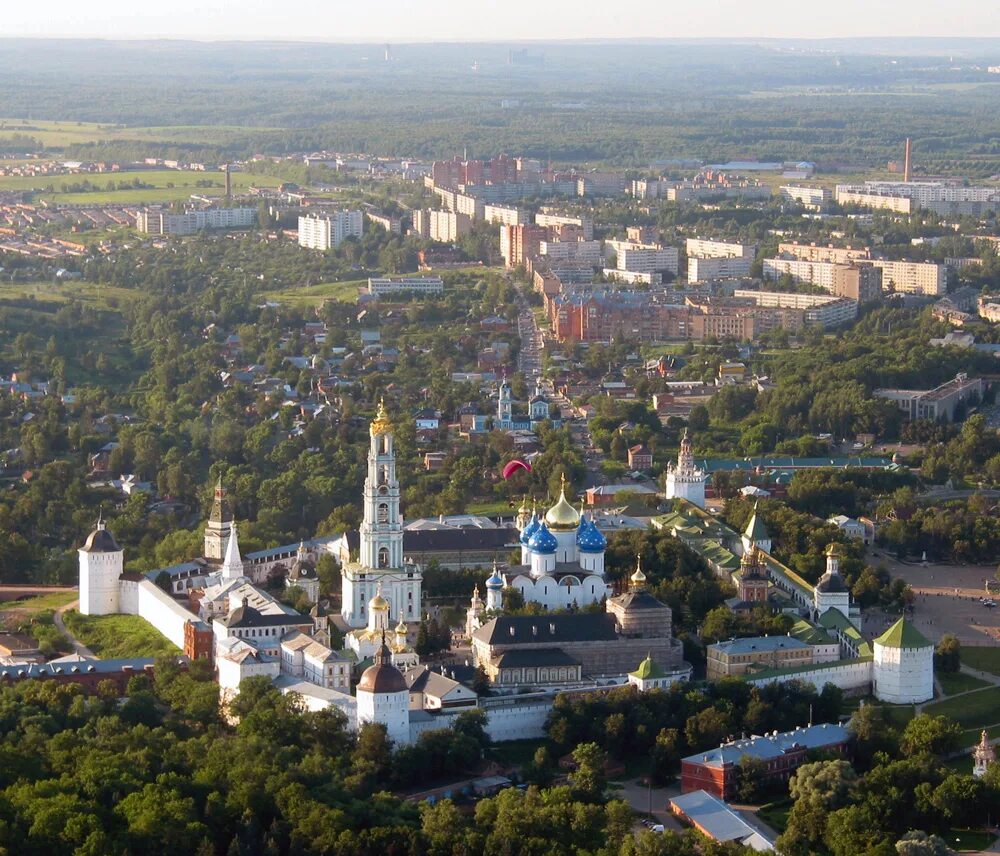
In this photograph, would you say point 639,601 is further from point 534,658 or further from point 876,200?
point 876,200

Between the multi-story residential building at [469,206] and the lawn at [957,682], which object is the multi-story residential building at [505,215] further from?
the lawn at [957,682]

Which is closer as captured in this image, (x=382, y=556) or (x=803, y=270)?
(x=382, y=556)

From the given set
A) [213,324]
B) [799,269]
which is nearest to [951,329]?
[799,269]

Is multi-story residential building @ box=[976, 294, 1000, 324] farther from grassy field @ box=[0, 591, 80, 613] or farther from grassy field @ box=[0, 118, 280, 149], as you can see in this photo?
grassy field @ box=[0, 118, 280, 149]

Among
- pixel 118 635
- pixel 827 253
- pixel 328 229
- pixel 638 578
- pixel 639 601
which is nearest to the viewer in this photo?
pixel 639 601

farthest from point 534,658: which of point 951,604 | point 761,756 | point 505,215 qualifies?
point 505,215

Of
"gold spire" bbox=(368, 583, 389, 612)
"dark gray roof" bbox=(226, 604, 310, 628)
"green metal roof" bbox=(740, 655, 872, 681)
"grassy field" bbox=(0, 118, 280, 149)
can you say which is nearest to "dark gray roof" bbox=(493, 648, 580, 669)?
"gold spire" bbox=(368, 583, 389, 612)

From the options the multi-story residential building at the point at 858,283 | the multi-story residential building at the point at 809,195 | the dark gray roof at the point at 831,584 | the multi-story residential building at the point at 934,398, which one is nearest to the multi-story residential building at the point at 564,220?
the multi-story residential building at the point at 809,195

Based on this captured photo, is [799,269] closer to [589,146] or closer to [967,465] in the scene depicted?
[967,465]
